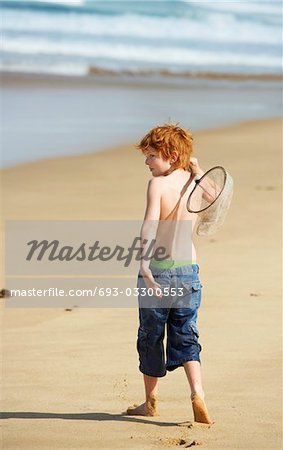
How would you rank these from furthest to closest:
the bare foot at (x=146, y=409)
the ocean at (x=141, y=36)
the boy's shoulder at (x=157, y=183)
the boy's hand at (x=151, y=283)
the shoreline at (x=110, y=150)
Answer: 1. the ocean at (x=141, y=36)
2. the shoreline at (x=110, y=150)
3. the bare foot at (x=146, y=409)
4. the boy's shoulder at (x=157, y=183)
5. the boy's hand at (x=151, y=283)

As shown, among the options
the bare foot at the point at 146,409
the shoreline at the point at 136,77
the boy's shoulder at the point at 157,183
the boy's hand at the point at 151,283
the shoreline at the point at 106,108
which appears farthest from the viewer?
the shoreline at the point at 136,77

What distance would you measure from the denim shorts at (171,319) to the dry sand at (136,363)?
0.31m

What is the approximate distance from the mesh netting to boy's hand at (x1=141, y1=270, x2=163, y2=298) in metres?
0.34

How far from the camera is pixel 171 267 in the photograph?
15.1ft

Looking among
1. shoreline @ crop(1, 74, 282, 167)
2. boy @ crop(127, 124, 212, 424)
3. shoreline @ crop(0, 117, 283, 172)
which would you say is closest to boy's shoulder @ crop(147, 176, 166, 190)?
boy @ crop(127, 124, 212, 424)

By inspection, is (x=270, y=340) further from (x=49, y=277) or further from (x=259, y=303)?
(x=49, y=277)

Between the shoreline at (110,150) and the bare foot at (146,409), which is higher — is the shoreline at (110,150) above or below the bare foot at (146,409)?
above

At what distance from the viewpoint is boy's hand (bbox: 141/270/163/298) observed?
452cm

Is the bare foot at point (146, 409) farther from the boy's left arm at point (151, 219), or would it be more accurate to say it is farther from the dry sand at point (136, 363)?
the boy's left arm at point (151, 219)

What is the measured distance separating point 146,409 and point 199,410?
33 centimetres

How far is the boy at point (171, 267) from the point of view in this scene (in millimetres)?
4598

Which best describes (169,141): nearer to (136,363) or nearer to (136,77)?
(136,363)

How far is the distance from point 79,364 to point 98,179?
613 centimetres

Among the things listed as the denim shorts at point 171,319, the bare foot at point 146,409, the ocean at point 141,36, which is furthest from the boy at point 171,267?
the ocean at point 141,36
